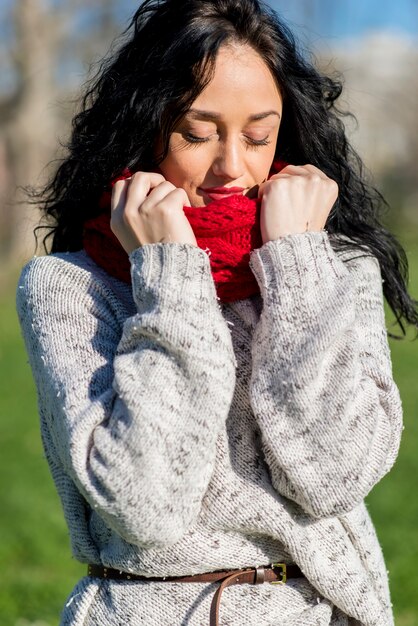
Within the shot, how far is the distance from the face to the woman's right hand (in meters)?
0.08

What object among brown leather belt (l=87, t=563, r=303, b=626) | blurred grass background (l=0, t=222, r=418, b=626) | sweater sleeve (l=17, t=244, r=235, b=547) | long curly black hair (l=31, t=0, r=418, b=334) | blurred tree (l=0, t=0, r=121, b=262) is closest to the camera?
sweater sleeve (l=17, t=244, r=235, b=547)

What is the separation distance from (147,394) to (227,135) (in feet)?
2.42

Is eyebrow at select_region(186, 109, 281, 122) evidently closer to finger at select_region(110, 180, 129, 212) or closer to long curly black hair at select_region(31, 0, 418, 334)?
long curly black hair at select_region(31, 0, 418, 334)

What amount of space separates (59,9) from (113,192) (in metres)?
23.0

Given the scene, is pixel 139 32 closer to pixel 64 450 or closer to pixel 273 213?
pixel 273 213

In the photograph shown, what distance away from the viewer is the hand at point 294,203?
2.59m

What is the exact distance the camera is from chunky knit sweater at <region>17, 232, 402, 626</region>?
7.52ft

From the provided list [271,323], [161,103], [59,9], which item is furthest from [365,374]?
[59,9]

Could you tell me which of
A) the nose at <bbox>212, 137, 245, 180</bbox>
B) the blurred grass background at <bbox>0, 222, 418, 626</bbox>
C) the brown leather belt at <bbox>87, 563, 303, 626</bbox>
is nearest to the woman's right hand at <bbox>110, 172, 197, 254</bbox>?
the nose at <bbox>212, 137, 245, 180</bbox>

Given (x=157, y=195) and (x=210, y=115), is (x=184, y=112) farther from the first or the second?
(x=157, y=195)

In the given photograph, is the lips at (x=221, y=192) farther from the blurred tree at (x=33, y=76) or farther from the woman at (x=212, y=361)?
the blurred tree at (x=33, y=76)

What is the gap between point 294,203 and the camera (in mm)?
2619

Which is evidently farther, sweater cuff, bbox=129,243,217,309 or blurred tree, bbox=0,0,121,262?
blurred tree, bbox=0,0,121,262

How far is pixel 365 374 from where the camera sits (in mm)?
2453
